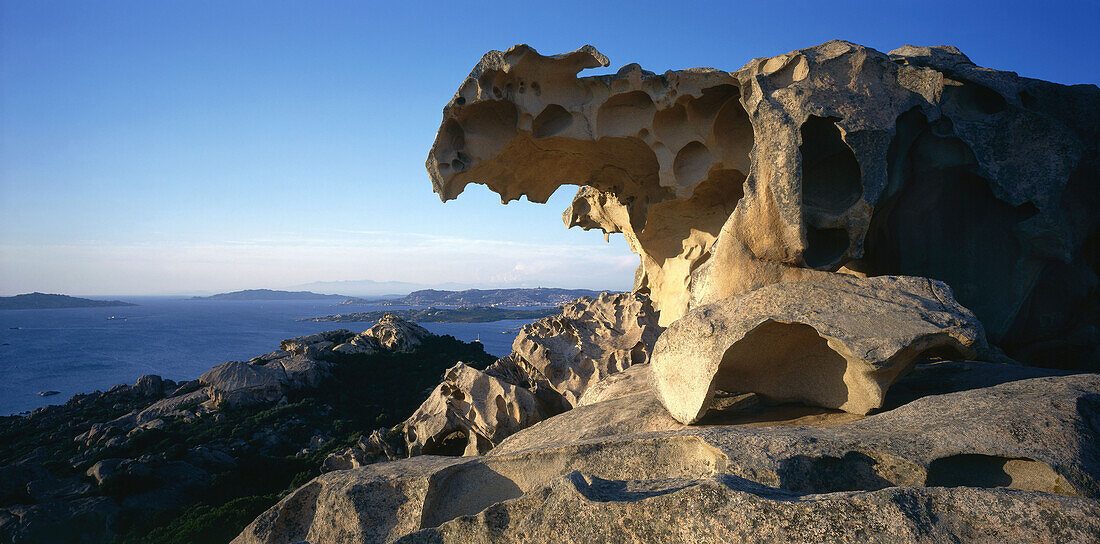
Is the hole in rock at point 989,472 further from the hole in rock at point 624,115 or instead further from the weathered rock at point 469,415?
the hole in rock at point 624,115

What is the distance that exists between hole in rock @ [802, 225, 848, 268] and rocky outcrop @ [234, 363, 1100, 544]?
4.62 ft

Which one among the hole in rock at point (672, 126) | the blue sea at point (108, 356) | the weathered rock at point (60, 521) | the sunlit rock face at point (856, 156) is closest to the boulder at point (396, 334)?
the weathered rock at point (60, 521)

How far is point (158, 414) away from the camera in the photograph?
1523 centimetres

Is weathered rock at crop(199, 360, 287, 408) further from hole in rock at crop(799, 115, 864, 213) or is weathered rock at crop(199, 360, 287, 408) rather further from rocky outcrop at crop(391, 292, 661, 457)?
hole in rock at crop(799, 115, 864, 213)

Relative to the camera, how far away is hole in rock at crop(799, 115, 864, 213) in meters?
5.49

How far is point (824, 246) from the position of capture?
5633mm

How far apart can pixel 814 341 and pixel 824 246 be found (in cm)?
127

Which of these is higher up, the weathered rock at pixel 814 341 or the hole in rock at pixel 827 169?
the hole in rock at pixel 827 169

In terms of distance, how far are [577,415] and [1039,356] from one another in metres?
5.01

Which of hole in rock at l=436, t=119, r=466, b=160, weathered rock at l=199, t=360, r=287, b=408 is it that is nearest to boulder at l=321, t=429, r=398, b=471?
hole in rock at l=436, t=119, r=466, b=160

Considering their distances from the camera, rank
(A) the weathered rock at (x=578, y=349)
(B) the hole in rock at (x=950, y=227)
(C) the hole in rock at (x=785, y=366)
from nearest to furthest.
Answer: (C) the hole in rock at (x=785, y=366), (B) the hole in rock at (x=950, y=227), (A) the weathered rock at (x=578, y=349)

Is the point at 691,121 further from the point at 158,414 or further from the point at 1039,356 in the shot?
the point at 158,414

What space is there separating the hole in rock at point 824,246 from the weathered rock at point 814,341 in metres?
0.76

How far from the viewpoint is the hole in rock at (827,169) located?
549 centimetres
